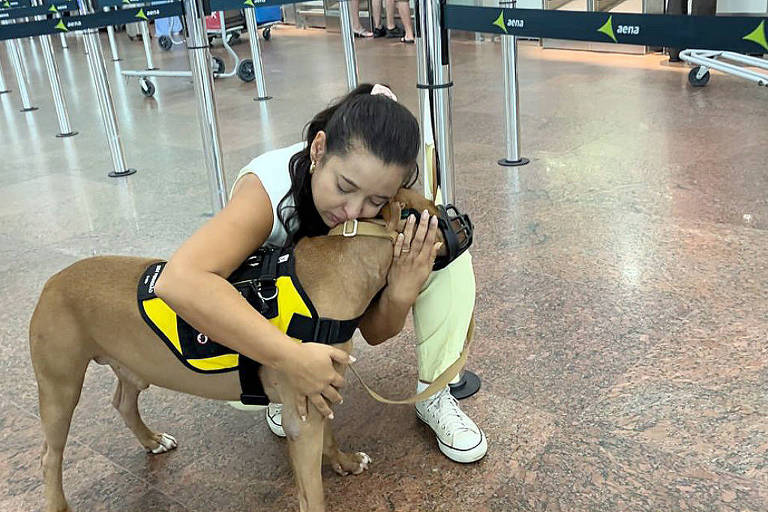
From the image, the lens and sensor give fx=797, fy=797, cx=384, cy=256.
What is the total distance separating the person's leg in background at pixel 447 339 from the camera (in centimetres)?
202

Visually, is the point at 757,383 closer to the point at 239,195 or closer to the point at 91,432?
the point at 239,195

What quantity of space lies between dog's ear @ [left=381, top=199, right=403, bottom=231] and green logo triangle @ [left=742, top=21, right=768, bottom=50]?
879mm

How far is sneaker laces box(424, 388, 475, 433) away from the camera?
205 centimetres

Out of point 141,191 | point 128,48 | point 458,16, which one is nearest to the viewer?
point 458,16

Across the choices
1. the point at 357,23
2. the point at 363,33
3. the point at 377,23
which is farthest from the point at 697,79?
the point at 357,23

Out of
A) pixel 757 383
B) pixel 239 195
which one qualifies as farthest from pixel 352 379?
pixel 757 383

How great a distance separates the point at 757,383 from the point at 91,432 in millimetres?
1886

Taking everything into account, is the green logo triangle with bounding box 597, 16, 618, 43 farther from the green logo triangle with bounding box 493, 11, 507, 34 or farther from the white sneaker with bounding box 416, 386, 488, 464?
the white sneaker with bounding box 416, 386, 488, 464

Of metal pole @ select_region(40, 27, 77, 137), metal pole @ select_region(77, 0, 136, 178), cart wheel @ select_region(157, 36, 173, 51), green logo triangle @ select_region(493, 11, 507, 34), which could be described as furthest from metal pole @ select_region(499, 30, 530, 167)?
cart wheel @ select_region(157, 36, 173, 51)

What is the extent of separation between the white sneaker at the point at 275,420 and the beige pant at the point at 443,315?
1.40ft

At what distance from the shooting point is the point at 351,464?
6.60ft

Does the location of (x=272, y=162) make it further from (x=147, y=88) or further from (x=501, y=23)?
(x=147, y=88)

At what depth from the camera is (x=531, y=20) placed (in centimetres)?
262

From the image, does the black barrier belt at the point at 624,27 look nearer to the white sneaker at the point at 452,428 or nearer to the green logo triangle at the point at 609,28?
the green logo triangle at the point at 609,28
